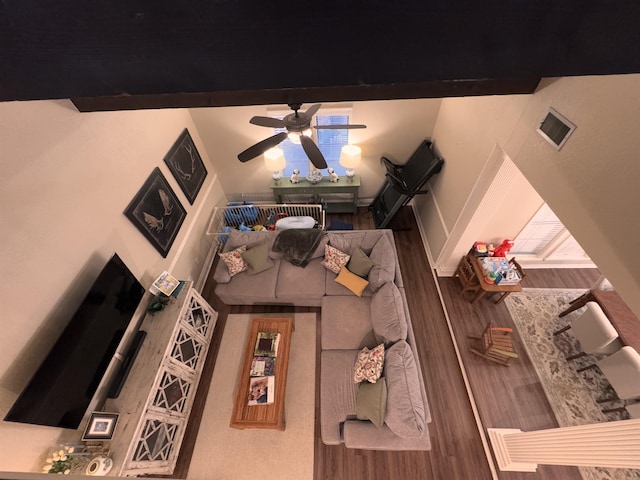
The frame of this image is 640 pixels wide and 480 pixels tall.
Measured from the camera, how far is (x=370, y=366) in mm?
2596

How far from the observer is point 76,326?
1951 mm

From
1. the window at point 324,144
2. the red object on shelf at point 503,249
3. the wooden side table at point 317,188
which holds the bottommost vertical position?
the red object on shelf at point 503,249

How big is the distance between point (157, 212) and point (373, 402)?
294 centimetres

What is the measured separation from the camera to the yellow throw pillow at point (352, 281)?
330cm

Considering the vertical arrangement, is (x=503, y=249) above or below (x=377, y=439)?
above

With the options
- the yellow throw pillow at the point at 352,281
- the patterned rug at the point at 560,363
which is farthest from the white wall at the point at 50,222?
the patterned rug at the point at 560,363

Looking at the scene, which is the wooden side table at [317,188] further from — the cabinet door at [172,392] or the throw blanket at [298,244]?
the cabinet door at [172,392]

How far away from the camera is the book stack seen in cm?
268

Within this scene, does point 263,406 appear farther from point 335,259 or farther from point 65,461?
point 335,259

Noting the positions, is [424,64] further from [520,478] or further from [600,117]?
[520,478]

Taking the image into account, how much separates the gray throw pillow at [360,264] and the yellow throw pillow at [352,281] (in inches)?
2.2

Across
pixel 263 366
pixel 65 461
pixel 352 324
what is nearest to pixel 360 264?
pixel 352 324

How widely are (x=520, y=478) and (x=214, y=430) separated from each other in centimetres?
298

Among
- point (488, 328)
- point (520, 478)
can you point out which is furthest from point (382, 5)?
point (520, 478)
